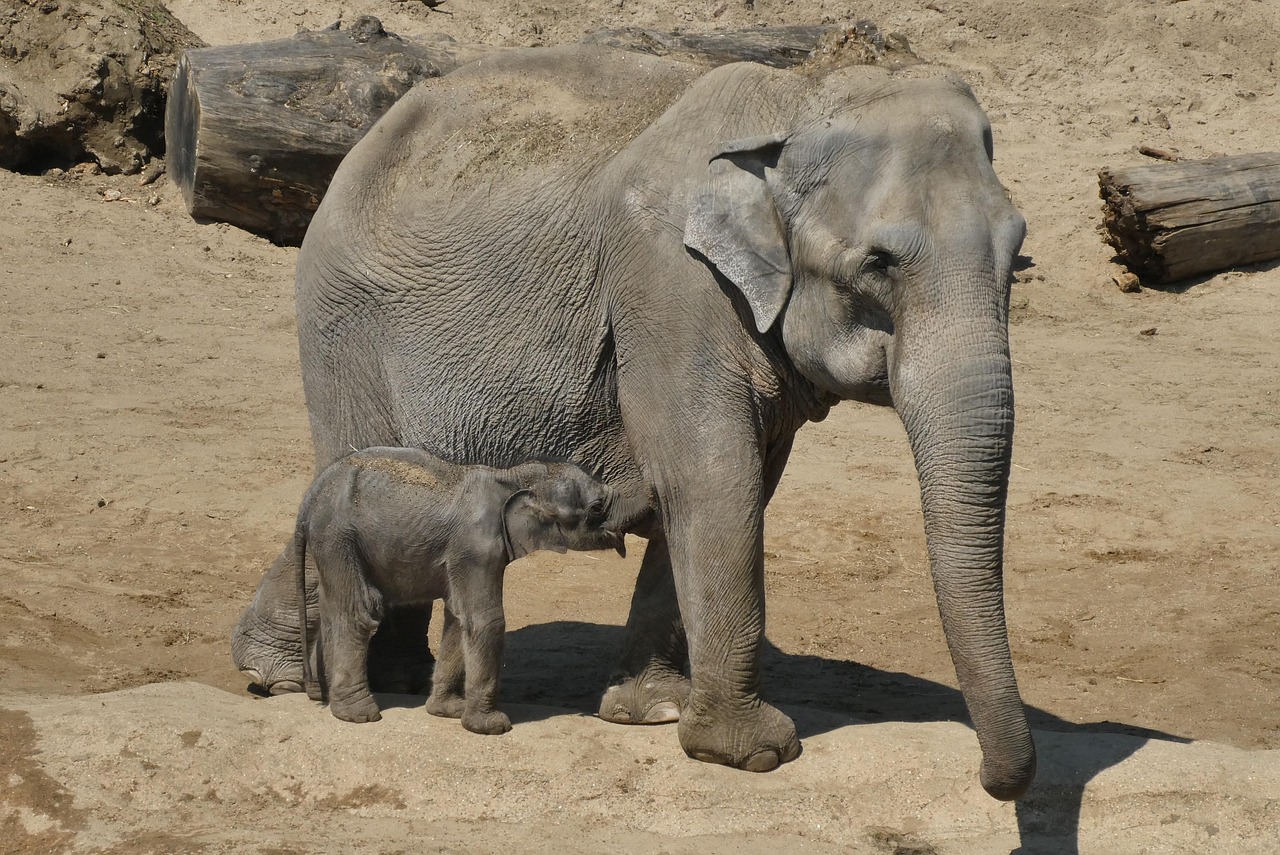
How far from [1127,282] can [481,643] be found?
9.62 m

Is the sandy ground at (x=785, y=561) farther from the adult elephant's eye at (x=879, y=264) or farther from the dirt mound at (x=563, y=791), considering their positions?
the adult elephant's eye at (x=879, y=264)

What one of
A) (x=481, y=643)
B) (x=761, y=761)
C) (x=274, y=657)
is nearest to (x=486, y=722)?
(x=481, y=643)

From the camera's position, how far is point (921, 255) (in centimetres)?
475

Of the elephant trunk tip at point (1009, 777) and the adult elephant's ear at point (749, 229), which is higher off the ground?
the adult elephant's ear at point (749, 229)

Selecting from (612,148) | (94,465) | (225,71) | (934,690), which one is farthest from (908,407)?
(225,71)

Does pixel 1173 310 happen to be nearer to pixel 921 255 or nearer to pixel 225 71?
pixel 225 71

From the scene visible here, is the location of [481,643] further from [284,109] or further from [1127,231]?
[1127,231]

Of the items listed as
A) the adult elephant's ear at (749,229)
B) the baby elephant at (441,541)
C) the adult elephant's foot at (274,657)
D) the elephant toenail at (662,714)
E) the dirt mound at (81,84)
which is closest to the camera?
the adult elephant's ear at (749,229)

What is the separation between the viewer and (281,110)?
1217 cm

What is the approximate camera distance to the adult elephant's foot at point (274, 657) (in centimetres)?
664

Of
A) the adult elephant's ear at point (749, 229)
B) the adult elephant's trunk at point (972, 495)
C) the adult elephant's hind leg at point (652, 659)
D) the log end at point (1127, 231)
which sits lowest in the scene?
the log end at point (1127, 231)

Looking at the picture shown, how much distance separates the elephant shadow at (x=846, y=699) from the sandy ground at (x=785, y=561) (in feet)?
0.07

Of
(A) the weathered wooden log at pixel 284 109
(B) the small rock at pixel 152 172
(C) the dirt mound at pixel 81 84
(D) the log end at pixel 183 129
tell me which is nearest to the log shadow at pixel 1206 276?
(A) the weathered wooden log at pixel 284 109

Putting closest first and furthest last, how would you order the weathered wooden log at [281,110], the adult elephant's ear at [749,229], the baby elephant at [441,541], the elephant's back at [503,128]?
the adult elephant's ear at [749,229], the baby elephant at [441,541], the elephant's back at [503,128], the weathered wooden log at [281,110]
